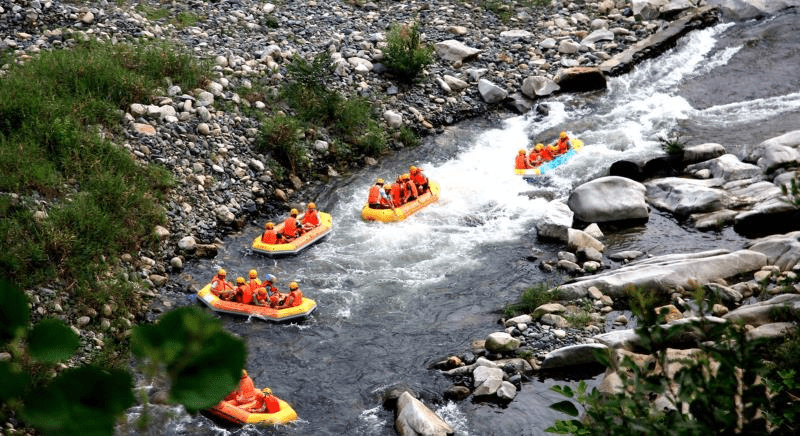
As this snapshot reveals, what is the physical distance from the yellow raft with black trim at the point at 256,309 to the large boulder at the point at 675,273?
373 cm

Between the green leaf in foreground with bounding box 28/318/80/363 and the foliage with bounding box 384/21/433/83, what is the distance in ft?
54.3

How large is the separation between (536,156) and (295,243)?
211 inches

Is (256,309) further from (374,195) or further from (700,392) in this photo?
(700,392)

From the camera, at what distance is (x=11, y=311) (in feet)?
3.67

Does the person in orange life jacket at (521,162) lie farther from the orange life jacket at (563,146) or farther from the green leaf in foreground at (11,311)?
the green leaf in foreground at (11,311)

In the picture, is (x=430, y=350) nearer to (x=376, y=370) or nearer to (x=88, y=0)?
(x=376, y=370)

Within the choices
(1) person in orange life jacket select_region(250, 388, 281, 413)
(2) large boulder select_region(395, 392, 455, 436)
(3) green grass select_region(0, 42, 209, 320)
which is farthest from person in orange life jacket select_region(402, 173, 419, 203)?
(1) person in orange life jacket select_region(250, 388, 281, 413)

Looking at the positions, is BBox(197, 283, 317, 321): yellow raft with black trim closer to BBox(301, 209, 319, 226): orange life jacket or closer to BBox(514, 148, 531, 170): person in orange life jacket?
BBox(301, 209, 319, 226): orange life jacket

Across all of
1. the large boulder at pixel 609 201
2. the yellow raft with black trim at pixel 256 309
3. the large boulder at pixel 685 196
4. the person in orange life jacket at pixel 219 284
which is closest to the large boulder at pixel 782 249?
the large boulder at pixel 685 196

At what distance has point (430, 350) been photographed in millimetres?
10883

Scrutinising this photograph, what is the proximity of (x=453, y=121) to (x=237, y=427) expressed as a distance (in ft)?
32.2

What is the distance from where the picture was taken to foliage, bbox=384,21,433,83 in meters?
17.5

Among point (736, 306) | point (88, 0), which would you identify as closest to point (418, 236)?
point (736, 306)

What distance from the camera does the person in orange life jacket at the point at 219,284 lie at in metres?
11.8
